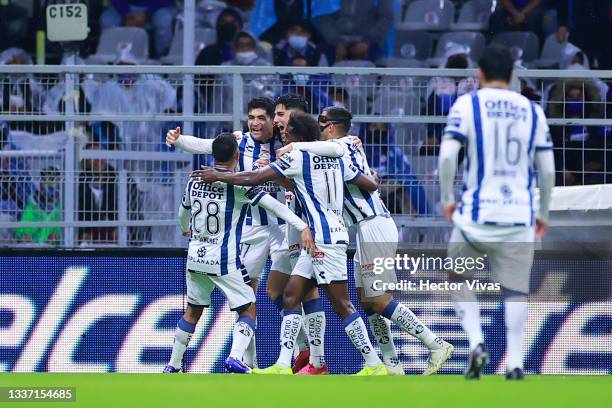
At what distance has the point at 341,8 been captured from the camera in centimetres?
1761

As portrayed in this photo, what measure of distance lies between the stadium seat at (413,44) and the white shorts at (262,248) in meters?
5.95

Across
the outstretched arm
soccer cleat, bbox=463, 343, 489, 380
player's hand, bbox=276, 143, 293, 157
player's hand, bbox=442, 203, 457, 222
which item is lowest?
soccer cleat, bbox=463, 343, 489, 380

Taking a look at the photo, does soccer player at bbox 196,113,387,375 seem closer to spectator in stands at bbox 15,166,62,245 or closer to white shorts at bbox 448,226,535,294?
white shorts at bbox 448,226,535,294

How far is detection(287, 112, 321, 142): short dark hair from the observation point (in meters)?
10.8

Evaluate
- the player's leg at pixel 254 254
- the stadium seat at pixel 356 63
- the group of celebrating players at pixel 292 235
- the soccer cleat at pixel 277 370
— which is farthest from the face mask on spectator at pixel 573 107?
the stadium seat at pixel 356 63

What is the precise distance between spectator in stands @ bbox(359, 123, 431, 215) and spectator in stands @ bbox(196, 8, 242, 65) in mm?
3851

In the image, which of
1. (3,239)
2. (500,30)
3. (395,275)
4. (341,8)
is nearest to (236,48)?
(341,8)

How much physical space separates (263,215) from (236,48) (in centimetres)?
531

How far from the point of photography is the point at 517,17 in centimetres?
1741

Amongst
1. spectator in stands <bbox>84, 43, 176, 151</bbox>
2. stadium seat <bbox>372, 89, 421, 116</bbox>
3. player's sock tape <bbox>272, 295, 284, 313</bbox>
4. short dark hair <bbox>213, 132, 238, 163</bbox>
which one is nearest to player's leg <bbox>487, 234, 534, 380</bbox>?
short dark hair <bbox>213, 132, 238, 163</bbox>

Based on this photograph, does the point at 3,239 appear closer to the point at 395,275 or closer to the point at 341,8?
the point at 395,275

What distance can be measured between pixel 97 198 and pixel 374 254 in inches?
120

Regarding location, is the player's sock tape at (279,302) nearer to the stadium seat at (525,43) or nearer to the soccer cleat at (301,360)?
the soccer cleat at (301,360)

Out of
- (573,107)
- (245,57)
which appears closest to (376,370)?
(573,107)
